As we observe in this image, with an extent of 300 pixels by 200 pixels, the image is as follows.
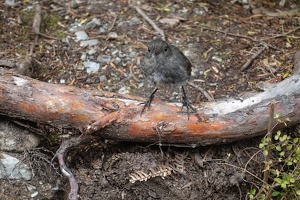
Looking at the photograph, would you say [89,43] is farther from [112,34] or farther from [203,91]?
[203,91]

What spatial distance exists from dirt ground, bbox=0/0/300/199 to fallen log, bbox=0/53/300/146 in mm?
228

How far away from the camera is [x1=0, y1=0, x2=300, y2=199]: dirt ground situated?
15.4 ft

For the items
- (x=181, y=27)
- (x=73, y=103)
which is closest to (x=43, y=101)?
(x=73, y=103)

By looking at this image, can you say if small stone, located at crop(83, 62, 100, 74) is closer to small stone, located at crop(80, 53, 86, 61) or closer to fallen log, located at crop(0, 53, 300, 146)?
small stone, located at crop(80, 53, 86, 61)

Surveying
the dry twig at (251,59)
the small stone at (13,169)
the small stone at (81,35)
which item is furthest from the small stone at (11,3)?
the dry twig at (251,59)

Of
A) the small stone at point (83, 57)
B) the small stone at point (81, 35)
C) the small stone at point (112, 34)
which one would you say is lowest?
the small stone at point (83, 57)

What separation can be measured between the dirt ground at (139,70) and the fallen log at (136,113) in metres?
0.23

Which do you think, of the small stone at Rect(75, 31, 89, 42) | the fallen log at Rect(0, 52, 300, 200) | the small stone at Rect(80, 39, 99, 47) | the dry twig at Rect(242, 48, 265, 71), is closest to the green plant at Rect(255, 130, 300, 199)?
the fallen log at Rect(0, 52, 300, 200)

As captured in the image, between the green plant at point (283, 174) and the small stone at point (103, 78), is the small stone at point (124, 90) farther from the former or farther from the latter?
the green plant at point (283, 174)

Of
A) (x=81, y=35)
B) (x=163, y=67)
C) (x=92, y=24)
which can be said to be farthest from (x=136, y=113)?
(x=92, y=24)

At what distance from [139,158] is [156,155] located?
19 centimetres

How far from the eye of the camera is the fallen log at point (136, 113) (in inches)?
175

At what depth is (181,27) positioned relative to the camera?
6.49 meters

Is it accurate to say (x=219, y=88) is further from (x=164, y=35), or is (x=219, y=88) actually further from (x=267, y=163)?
(x=267, y=163)
